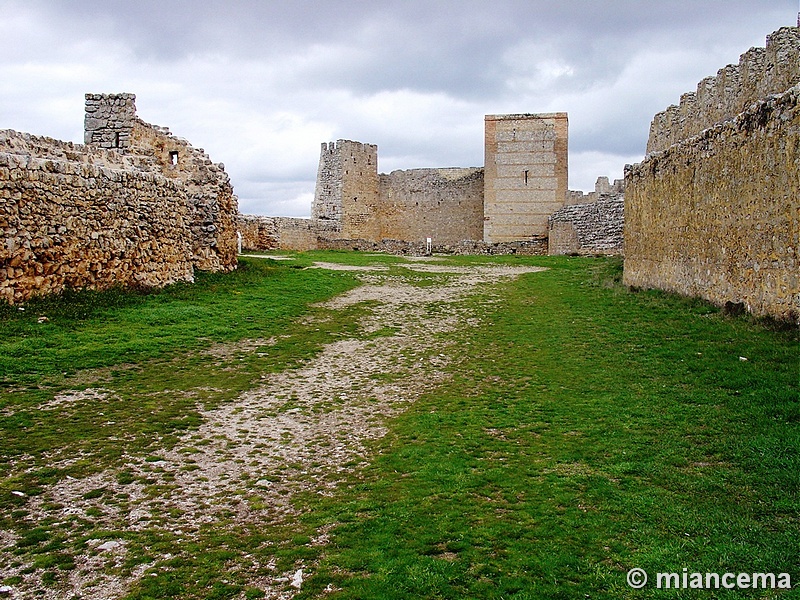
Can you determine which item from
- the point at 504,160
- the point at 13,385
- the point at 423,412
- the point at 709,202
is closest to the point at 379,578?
the point at 423,412

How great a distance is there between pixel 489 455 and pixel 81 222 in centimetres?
830

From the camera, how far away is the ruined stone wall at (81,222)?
9352 millimetres

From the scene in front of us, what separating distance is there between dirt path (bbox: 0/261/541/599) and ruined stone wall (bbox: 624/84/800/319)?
13.0 feet

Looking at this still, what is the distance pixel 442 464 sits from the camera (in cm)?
485

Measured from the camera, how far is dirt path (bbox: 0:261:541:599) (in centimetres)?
388

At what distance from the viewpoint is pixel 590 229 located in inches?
1086

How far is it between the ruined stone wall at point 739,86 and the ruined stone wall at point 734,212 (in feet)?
1.95

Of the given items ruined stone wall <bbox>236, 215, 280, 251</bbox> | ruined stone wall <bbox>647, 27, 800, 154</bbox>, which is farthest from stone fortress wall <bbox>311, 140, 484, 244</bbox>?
ruined stone wall <bbox>647, 27, 800, 154</bbox>

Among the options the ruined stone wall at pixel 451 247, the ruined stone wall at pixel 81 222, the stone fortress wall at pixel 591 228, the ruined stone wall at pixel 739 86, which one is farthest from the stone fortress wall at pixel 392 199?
the ruined stone wall at pixel 739 86

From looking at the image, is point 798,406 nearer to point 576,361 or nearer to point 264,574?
point 576,361

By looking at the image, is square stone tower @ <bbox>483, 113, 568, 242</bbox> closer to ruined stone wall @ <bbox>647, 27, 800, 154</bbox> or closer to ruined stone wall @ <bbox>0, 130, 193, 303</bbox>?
ruined stone wall @ <bbox>647, 27, 800, 154</bbox>

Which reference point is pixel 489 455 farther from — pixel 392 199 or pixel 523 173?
pixel 392 199

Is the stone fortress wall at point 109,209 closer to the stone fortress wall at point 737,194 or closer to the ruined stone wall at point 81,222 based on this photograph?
the ruined stone wall at point 81,222

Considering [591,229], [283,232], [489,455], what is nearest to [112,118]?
[489,455]
